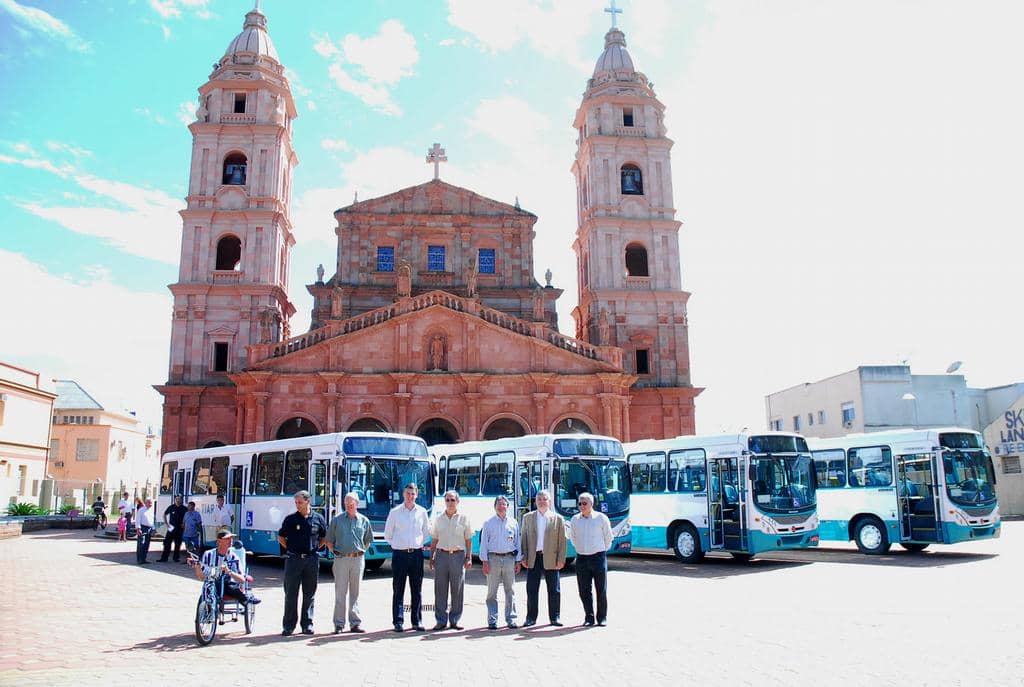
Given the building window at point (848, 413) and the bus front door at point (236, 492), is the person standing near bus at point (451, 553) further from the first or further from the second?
the building window at point (848, 413)

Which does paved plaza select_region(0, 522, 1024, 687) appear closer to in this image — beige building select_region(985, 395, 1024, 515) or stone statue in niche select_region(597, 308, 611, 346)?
stone statue in niche select_region(597, 308, 611, 346)

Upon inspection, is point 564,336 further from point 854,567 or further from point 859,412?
point 859,412

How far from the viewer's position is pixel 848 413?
52656mm

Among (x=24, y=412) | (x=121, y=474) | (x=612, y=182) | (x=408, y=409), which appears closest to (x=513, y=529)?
(x=408, y=409)

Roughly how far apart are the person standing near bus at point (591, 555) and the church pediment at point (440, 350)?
24931mm

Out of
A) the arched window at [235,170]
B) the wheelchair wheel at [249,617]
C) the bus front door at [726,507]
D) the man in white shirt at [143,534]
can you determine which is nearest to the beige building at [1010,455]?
the bus front door at [726,507]

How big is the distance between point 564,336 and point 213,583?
27925mm

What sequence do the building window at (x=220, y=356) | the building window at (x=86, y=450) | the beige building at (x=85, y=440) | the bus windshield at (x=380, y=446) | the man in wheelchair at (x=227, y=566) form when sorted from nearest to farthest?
the man in wheelchair at (x=227, y=566) < the bus windshield at (x=380, y=446) < the building window at (x=220, y=356) < the beige building at (x=85, y=440) < the building window at (x=86, y=450)

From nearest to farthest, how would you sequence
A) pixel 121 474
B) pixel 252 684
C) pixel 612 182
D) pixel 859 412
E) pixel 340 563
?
pixel 252 684 < pixel 340 563 < pixel 612 182 < pixel 859 412 < pixel 121 474

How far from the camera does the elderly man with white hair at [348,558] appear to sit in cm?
1131

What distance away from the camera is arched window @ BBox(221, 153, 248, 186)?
44344mm

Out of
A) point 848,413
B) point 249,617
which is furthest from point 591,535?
point 848,413

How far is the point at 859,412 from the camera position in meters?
51.0

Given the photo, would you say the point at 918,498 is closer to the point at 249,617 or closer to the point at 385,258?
the point at 249,617
